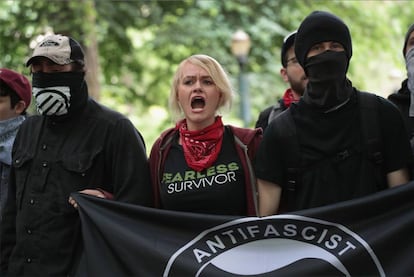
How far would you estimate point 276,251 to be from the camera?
11.5ft

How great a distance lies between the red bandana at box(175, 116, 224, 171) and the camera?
3.74 meters

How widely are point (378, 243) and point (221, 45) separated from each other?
11893 millimetres

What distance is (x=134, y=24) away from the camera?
14.0 meters

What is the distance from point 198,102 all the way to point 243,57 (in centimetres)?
1001

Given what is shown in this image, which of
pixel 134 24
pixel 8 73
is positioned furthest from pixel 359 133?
pixel 134 24

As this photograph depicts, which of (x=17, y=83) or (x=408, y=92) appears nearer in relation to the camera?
(x=408, y=92)

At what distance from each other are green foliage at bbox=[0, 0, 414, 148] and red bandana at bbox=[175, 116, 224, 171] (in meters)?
8.39

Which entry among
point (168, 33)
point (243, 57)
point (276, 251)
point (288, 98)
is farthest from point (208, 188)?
point (168, 33)

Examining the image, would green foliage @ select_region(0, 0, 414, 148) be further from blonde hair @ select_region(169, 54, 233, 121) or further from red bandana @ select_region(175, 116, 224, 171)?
A: red bandana @ select_region(175, 116, 224, 171)

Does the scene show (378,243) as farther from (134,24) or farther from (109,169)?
(134,24)

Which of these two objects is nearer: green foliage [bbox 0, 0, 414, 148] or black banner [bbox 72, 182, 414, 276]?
black banner [bbox 72, 182, 414, 276]

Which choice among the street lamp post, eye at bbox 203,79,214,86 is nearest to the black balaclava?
eye at bbox 203,79,214,86

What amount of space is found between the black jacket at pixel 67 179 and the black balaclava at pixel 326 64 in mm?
1040

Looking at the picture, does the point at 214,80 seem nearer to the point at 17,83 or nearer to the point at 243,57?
the point at 17,83
